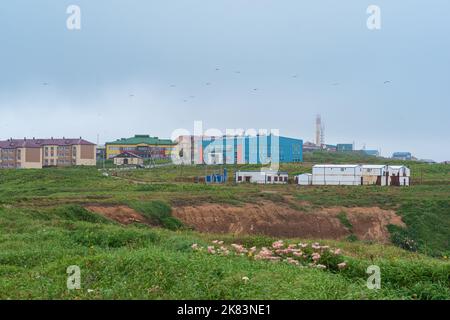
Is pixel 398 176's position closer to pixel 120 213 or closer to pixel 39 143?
pixel 120 213

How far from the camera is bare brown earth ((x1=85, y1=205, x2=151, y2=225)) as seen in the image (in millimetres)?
23531

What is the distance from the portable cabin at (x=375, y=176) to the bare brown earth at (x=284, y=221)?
1954 centimetres

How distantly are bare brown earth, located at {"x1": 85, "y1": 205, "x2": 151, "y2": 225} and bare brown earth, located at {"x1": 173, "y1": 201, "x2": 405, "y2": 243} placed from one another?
2785 mm

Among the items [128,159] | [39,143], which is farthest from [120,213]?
[39,143]

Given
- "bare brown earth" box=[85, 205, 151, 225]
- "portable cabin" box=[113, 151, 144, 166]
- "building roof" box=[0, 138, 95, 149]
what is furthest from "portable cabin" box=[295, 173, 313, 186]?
"building roof" box=[0, 138, 95, 149]

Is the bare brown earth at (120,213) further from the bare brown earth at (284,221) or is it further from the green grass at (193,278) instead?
the green grass at (193,278)

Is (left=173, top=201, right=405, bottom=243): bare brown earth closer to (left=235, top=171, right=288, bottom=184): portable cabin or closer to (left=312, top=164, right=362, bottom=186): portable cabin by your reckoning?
(left=312, top=164, right=362, bottom=186): portable cabin

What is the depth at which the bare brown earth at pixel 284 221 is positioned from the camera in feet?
87.6

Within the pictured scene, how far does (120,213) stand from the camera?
79.6ft

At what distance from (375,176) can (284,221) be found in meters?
24.6

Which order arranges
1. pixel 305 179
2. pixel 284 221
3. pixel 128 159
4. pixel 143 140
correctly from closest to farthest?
1. pixel 284 221
2. pixel 305 179
3. pixel 128 159
4. pixel 143 140

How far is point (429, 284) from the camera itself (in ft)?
26.1
